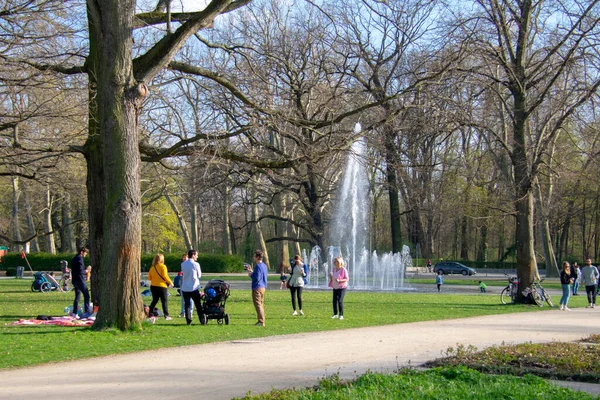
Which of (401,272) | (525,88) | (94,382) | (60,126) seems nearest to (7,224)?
(401,272)

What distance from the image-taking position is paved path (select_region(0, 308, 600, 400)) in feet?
30.5

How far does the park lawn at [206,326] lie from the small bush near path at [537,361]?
525cm

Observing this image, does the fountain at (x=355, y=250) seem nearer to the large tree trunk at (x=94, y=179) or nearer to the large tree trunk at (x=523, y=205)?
the large tree trunk at (x=523, y=205)

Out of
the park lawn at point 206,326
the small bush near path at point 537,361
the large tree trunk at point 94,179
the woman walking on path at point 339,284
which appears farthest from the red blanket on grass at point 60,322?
the small bush near path at point 537,361

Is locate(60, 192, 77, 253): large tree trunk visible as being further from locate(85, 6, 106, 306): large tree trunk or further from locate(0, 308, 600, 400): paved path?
locate(0, 308, 600, 400): paved path

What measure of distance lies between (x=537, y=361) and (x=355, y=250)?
3637 cm

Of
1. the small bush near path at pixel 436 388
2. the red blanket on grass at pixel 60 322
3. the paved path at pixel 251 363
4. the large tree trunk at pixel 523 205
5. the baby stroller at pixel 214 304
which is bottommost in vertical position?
the paved path at pixel 251 363

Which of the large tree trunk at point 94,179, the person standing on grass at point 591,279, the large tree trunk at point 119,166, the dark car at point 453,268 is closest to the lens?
the large tree trunk at point 119,166

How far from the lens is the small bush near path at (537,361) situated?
10.2 metres

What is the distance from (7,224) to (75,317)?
2186 inches

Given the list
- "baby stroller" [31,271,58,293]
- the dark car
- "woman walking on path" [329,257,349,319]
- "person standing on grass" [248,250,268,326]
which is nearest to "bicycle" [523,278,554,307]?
"woman walking on path" [329,257,349,319]

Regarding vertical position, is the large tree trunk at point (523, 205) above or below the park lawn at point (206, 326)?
above

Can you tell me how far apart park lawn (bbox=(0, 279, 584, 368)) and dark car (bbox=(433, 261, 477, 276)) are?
3488cm

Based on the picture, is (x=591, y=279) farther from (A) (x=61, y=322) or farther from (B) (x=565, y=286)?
(A) (x=61, y=322)
